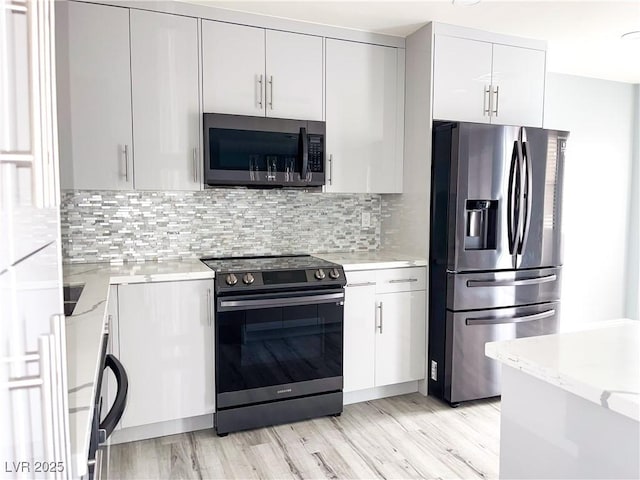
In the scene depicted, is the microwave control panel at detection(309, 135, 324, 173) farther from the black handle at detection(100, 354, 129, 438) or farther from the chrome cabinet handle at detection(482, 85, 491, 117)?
the black handle at detection(100, 354, 129, 438)

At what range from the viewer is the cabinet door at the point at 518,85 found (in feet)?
11.0

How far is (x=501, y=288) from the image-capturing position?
3.11 m

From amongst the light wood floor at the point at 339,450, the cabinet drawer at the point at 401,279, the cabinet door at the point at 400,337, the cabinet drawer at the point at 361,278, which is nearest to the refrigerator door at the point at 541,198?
the cabinet drawer at the point at 401,279

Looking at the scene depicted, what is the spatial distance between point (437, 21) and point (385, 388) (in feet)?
8.02

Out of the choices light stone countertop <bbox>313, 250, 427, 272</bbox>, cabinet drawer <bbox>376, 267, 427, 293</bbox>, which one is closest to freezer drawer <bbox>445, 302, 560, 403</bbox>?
cabinet drawer <bbox>376, 267, 427, 293</bbox>

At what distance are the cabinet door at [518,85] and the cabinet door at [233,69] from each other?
1647 millimetres

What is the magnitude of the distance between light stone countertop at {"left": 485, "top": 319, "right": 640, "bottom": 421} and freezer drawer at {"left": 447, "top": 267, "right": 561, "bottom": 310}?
149 cm

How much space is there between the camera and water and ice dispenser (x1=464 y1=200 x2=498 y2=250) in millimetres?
3062

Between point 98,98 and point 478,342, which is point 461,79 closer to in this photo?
point 478,342

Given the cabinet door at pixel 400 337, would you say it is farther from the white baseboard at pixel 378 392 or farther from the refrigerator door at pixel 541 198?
the refrigerator door at pixel 541 198

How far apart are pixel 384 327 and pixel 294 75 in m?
1.73

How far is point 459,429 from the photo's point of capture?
9.13 feet

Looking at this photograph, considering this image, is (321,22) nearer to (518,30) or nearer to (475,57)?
(475,57)

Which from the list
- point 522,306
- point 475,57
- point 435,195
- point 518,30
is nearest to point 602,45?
point 518,30
